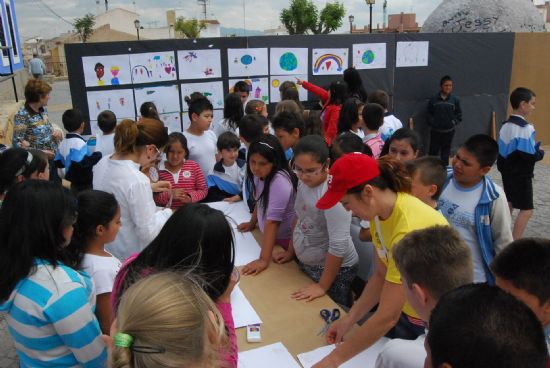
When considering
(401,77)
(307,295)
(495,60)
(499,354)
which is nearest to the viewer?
(499,354)

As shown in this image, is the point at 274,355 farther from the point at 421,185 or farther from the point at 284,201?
the point at 421,185

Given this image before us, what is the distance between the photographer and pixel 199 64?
Answer: 19.1ft

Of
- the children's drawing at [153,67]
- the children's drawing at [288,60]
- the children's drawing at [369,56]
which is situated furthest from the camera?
the children's drawing at [369,56]

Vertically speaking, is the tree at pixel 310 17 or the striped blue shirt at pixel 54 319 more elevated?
the tree at pixel 310 17

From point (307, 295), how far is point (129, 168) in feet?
3.47

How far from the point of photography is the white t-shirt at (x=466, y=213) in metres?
2.20

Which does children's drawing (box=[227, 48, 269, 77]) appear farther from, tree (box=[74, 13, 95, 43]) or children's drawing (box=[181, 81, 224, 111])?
tree (box=[74, 13, 95, 43])

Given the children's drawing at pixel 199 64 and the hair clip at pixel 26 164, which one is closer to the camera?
the hair clip at pixel 26 164

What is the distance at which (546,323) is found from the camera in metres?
1.30

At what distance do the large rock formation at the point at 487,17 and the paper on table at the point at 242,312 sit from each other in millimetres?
9240

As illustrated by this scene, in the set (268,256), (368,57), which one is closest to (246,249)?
(268,256)

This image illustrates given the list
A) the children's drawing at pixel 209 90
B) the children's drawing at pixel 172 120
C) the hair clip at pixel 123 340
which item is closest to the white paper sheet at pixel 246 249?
the hair clip at pixel 123 340

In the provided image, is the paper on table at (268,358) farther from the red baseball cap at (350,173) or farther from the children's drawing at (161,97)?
the children's drawing at (161,97)

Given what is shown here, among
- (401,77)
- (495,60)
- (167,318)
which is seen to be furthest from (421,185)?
(495,60)
